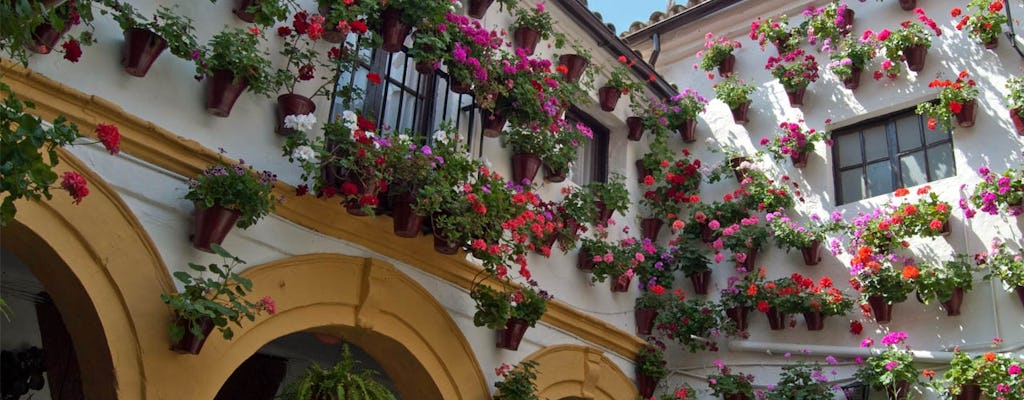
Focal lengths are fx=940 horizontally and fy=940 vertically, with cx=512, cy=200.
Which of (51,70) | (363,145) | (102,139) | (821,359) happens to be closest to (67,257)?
(102,139)

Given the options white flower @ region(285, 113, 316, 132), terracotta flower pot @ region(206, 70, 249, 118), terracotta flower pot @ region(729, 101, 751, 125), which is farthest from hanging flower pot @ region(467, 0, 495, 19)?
terracotta flower pot @ region(729, 101, 751, 125)

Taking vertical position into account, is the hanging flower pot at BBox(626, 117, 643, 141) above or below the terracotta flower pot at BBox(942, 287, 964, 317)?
above

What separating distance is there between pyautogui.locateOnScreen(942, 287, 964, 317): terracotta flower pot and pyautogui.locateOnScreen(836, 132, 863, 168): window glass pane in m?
1.52

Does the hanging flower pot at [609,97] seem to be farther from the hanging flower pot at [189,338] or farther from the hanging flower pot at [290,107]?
the hanging flower pot at [189,338]

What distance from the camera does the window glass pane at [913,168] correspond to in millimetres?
7543

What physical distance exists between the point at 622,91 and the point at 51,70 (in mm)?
4888

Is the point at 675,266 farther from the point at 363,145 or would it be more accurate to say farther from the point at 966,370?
the point at 363,145

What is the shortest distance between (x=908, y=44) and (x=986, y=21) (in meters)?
0.59

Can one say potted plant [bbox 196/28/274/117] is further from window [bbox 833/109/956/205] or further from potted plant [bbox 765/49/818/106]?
window [bbox 833/109/956/205]

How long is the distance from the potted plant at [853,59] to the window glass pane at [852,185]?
0.74 m

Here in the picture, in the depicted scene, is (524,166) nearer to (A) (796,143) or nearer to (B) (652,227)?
(B) (652,227)

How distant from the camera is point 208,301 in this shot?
4.46 m

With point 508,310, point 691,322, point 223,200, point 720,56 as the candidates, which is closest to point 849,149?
point 720,56

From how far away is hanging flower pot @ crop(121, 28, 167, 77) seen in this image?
15.0 ft
